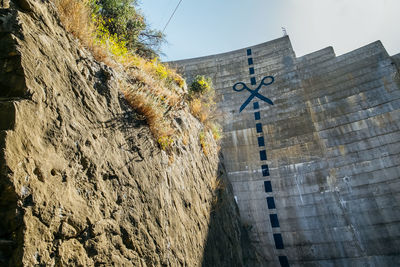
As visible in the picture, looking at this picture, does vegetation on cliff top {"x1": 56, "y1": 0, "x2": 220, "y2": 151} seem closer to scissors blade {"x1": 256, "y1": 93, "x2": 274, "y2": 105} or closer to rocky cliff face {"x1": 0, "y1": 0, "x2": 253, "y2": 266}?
rocky cliff face {"x1": 0, "y1": 0, "x2": 253, "y2": 266}

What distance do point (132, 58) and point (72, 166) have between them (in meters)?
3.31

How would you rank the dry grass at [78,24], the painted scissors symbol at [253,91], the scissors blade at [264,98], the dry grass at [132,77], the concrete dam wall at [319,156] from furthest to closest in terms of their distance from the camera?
the painted scissors symbol at [253,91]
the scissors blade at [264,98]
the concrete dam wall at [319,156]
the dry grass at [132,77]
the dry grass at [78,24]

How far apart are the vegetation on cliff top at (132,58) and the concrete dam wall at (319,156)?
5.10 metres

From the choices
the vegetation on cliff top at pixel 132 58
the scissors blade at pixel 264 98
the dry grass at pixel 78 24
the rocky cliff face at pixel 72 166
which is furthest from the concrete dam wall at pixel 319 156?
the dry grass at pixel 78 24

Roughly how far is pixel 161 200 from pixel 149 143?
0.90 meters

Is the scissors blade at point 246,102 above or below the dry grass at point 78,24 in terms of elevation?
above

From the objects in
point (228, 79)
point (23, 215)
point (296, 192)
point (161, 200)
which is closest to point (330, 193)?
point (296, 192)

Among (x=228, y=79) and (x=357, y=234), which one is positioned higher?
(x=228, y=79)

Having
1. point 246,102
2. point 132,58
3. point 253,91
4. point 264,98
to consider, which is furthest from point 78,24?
point 253,91

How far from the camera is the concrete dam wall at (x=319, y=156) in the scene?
9.81 metres

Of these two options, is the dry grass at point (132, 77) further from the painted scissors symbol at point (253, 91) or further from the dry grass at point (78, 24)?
the painted scissors symbol at point (253, 91)

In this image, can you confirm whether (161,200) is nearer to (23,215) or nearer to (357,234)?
(23,215)

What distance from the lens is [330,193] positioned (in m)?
10.6

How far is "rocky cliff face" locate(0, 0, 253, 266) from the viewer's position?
1852 millimetres
